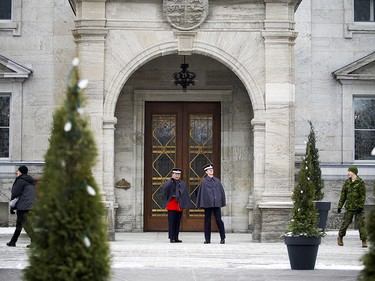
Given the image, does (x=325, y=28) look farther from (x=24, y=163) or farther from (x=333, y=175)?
(x=24, y=163)

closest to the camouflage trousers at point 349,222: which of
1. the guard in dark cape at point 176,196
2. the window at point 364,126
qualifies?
the guard in dark cape at point 176,196

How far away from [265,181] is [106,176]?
3309 mm

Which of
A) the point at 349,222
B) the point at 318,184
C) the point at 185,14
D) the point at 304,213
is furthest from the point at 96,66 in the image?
the point at 304,213

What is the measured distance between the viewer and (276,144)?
19.3m

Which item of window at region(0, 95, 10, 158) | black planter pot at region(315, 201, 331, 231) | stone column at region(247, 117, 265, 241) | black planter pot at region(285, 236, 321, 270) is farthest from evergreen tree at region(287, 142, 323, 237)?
window at region(0, 95, 10, 158)

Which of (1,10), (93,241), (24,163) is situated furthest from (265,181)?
(93,241)

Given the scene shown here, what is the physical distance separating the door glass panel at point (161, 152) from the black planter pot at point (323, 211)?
3769mm

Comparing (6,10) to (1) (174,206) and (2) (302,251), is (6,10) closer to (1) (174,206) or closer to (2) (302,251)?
(1) (174,206)

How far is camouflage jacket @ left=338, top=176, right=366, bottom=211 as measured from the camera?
1875 centimetres

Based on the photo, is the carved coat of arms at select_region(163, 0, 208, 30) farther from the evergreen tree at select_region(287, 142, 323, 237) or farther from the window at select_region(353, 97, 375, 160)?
the evergreen tree at select_region(287, 142, 323, 237)

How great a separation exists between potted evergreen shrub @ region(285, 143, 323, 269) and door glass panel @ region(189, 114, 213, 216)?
25.6 feet

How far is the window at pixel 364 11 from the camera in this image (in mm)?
23047

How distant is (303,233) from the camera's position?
14.1 metres

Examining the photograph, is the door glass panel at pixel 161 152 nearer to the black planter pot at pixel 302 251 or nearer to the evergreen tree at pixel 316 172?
the evergreen tree at pixel 316 172
